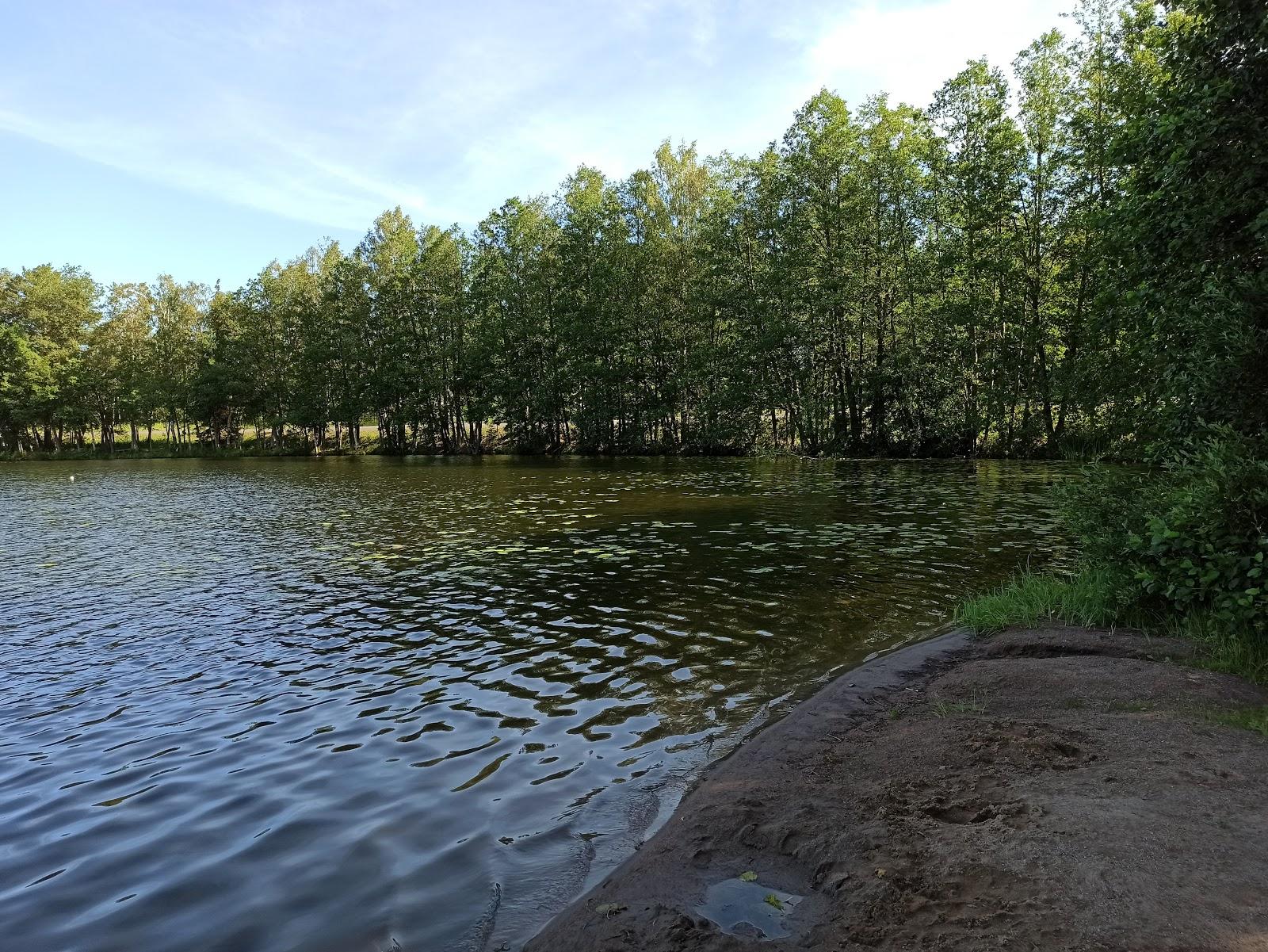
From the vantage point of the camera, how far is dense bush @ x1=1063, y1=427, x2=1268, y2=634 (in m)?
7.41

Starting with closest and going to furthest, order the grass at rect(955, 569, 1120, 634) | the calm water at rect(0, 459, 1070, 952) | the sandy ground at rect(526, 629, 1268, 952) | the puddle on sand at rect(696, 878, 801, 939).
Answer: the sandy ground at rect(526, 629, 1268, 952) < the puddle on sand at rect(696, 878, 801, 939) < the calm water at rect(0, 459, 1070, 952) < the grass at rect(955, 569, 1120, 634)

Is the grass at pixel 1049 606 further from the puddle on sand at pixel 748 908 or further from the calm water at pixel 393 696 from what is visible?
the puddle on sand at pixel 748 908

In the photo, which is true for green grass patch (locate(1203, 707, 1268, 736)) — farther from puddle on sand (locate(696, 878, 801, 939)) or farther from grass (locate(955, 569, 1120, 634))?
puddle on sand (locate(696, 878, 801, 939))

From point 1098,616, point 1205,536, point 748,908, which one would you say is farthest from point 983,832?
point 1098,616

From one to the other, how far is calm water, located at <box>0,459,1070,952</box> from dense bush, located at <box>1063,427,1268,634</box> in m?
3.13

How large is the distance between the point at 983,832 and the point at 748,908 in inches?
63.0

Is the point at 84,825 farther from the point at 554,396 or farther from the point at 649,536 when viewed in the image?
the point at 554,396

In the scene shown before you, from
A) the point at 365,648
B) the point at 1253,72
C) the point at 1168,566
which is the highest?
the point at 1253,72

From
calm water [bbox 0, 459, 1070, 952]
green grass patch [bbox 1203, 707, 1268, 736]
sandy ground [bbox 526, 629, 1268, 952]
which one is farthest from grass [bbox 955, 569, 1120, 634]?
green grass patch [bbox 1203, 707, 1268, 736]

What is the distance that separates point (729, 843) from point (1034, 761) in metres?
2.56

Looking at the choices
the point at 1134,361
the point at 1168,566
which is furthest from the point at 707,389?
the point at 1168,566

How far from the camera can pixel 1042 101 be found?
44.6 m

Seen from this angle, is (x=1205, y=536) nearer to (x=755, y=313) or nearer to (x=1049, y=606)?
(x=1049, y=606)

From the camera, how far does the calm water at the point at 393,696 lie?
16.7 ft
